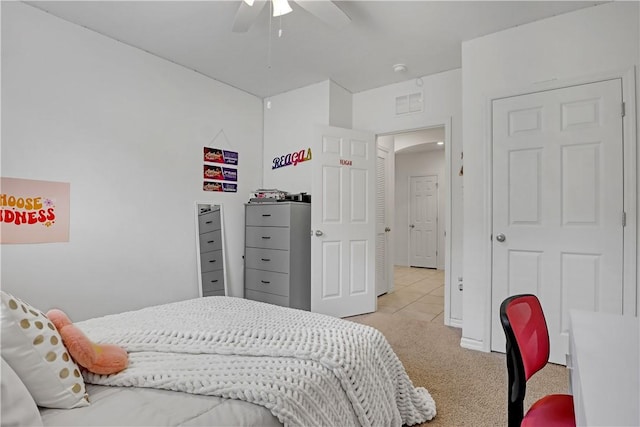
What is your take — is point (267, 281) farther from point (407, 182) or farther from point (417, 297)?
point (407, 182)

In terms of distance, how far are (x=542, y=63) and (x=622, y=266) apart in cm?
157

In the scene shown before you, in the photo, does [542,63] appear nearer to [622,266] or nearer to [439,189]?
[622,266]

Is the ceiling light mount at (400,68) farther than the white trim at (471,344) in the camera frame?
Yes

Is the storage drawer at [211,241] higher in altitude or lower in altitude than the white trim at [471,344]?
→ higher

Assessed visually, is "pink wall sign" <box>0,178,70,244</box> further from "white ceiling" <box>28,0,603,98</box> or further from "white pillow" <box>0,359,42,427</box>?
"white pillow" <box>0,359,42,427</box>

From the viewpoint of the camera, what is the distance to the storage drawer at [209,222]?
135 inches

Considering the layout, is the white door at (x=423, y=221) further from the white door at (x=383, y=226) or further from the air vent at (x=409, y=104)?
the air vent at (x=409, y=104)

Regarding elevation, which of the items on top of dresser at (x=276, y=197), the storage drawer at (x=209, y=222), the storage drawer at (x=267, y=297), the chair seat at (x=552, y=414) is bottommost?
the storage drawer at (x=267, y=297)

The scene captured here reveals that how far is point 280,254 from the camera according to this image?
342 cm

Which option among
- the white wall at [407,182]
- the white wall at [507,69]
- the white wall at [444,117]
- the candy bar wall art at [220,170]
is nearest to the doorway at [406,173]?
the white wall at [407,182]

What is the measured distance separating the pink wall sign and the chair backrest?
2.90 m

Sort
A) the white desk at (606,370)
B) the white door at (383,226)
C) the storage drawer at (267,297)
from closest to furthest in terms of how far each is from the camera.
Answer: the white desk at (606,370), the storage drawer at (267,297), the white door at (383,226)

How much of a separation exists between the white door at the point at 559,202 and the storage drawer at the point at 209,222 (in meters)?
2.72

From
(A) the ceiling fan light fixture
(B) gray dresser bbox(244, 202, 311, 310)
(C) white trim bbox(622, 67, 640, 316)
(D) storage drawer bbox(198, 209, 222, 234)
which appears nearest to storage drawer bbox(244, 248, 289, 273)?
(B) gray dresser bbox(244, 202, 311, 310)
